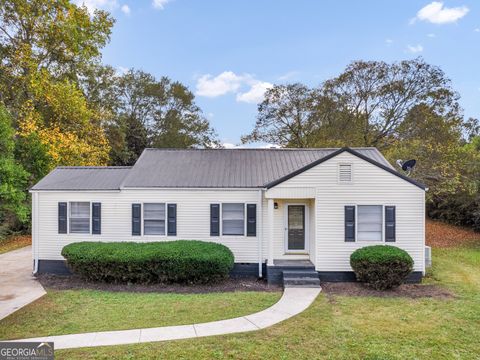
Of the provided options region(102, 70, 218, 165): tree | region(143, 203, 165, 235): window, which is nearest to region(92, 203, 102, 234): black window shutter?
region(143, 203, 165, 235): window

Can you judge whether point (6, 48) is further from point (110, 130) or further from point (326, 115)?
point (326, 115)

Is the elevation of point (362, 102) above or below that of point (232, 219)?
above

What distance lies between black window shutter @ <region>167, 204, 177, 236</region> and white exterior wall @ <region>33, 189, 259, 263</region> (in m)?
0.11

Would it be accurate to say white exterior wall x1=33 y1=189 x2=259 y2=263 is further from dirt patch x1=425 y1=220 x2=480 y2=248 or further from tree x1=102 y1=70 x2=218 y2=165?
tree x1=102 y1=70 x2=218 y2=165

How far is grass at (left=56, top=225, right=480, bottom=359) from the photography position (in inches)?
216

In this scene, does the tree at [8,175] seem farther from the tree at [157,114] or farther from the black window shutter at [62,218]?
the tree at [157,114]

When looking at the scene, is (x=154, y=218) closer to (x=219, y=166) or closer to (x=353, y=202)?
(x=219, y=166)

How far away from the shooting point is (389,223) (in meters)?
10.4

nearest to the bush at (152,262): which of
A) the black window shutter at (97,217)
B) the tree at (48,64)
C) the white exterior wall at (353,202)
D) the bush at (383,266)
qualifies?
the black window shutter at (97,217)

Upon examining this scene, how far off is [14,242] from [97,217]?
1043cm

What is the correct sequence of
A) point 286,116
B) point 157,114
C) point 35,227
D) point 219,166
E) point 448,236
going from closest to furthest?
1. point 35,227
2. point 219,166
3. point 448,236
4. point 286,116
5. point 157,114

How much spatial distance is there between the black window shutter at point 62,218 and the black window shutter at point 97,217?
40.6 inches

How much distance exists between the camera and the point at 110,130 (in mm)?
25453

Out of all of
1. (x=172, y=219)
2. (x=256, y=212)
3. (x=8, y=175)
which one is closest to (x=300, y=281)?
(x=256, y=212)
